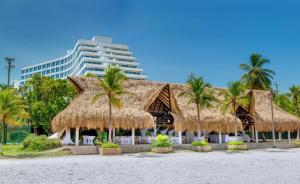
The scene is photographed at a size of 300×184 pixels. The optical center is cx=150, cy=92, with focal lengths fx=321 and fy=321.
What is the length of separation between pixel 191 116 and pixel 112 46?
9240 centimetres

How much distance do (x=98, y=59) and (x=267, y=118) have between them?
83.4m

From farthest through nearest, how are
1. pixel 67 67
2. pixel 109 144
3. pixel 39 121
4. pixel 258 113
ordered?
pixel 67 67 < pixel 39 121 < pixel 258 113 < pixel 109 144

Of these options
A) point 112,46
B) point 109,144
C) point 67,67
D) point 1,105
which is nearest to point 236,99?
point 109,144

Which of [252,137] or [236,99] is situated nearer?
[236,99]

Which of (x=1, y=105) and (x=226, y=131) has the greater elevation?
(x=1, y=105)

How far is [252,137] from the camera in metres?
37.2

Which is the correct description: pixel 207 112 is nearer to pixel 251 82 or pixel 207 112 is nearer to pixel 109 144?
pixel 109 144

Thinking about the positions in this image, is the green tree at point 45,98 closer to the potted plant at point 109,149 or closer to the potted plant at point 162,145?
the potted plant at point 109,149

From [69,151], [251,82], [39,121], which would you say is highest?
[251,82]

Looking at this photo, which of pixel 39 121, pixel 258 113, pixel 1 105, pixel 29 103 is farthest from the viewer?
pixel 29 103

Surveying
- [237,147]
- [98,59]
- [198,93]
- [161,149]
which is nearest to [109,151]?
[161,149]

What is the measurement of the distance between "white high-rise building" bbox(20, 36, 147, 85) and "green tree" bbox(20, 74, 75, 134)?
197 feet

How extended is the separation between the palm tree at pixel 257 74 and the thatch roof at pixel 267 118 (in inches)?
522

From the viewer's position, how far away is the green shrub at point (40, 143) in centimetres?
2408
